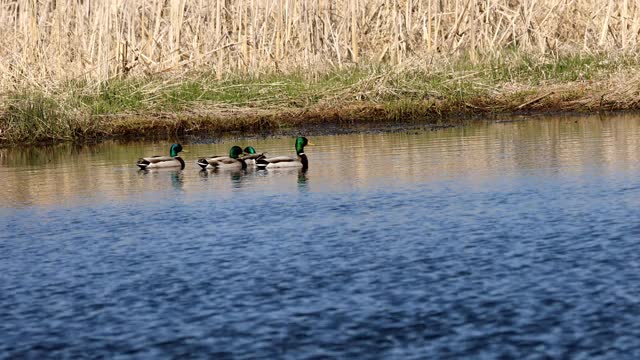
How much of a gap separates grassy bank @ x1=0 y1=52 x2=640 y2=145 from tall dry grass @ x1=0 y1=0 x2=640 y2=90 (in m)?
0.51

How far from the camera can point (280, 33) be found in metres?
26.4

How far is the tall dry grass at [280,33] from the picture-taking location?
25438 millimetres

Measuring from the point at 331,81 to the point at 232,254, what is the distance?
13.6 meters

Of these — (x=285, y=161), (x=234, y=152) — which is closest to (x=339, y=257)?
(x=285, y=161)

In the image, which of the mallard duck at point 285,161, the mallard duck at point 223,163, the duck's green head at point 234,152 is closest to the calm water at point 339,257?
the mallard duck at point 285,161

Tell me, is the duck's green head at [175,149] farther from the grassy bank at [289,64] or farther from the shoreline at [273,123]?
the grassy bank at [289,64]

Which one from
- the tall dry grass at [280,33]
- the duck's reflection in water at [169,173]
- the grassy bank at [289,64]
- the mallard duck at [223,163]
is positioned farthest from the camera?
the tall dry grass at [280,33]

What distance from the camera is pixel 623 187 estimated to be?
1470 cm

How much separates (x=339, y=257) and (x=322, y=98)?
45.3 ft

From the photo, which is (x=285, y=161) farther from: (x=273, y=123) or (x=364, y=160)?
(x=273, y=123)

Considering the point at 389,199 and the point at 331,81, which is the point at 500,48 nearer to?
the point at 331,81

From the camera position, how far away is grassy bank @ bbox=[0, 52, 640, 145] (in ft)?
81.3

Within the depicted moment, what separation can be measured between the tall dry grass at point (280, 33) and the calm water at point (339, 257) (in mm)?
6133

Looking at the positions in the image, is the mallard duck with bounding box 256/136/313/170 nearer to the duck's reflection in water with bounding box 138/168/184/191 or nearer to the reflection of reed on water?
the reflection of reed on water
